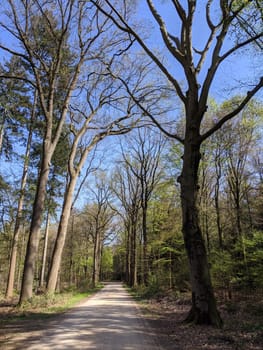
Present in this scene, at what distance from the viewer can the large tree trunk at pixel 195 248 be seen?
6.99 metres

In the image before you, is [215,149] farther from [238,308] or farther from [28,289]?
[28,289]

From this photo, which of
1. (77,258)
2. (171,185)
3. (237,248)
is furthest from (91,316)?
(77,258)

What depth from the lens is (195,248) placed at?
734 cm

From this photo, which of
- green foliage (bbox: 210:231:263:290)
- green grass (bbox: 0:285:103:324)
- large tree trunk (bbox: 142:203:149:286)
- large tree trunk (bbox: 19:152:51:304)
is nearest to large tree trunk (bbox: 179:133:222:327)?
green foliage (bbox: 210:231:263:290)

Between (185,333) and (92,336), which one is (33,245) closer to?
(92,336)

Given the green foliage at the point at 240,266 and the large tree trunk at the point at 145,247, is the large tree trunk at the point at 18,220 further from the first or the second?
the green foliage at the point at 240,266

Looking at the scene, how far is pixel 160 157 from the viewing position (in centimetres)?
2497

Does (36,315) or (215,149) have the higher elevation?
(215,149)

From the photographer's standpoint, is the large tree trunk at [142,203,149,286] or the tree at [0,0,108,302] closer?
the tree at [0,0,108,302]

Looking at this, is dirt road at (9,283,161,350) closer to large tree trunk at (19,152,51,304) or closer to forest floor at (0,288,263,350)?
forest floor at (0,288,263,350)

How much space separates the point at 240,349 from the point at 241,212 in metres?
12.2

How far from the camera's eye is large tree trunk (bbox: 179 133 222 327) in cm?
699

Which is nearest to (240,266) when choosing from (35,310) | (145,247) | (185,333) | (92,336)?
(185,333)

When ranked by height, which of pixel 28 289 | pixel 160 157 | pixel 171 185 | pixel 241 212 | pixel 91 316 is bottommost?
pixel 91 316
